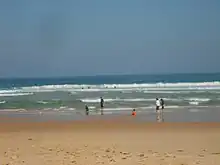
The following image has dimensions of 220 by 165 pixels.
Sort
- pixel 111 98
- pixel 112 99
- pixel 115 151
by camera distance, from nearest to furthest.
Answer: pixel 115 151, pixel 112 99, pixel 111 98

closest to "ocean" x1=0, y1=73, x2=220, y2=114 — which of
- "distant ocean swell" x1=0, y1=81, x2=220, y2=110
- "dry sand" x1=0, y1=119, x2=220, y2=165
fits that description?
"distant ocean swell" x1=0, y1=81, x2=220, y2=110

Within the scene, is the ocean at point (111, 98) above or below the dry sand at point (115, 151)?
above

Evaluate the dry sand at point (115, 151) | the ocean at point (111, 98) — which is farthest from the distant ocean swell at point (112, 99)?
the dry sand at point (115, 151)

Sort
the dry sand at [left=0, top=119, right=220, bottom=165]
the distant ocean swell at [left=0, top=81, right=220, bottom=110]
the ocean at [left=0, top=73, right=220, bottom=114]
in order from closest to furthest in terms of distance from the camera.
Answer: the dry sand at [left=0, top=119, right=220, bottom=165], the ocean at [left=0, top=73, right=220, bottom=114], the distant ocean swell at [left=0, top=81, right=220, bottom=110]

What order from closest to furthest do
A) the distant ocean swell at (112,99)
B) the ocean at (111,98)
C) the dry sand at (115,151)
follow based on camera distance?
the dry sand at (115,151) → the ocean at (111,98) → the distant ocean swell at (112,99)

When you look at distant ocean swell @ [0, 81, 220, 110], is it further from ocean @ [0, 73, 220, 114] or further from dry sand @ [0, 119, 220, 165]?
dry sand @ [0, 119, 220, 165]

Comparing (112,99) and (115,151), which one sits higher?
(112,99)

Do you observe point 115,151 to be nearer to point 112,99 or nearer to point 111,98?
point 112,99

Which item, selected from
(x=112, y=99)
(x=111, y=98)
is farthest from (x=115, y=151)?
(x=111, y=98)

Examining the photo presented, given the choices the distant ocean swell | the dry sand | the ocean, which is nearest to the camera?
the dry sand

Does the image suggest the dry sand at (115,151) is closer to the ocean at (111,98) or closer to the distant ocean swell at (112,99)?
the ocean at (111,98)

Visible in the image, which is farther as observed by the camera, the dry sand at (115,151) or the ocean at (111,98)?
the ocean at (111,98)

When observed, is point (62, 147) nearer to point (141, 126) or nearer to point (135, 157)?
point (135, 157)

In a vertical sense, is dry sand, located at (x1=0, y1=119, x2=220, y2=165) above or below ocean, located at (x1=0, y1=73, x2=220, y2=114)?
below
